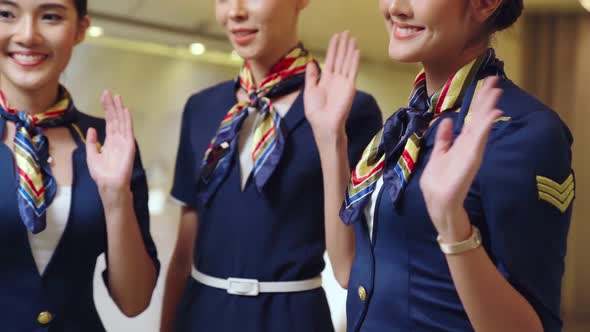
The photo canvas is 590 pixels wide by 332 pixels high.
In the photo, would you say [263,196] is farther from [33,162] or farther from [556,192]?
[556,192]

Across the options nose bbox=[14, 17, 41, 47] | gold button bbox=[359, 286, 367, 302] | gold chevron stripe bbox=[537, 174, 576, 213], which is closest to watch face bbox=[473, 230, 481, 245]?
gold chevron stripe bbox=[537, 174, 576, 213]

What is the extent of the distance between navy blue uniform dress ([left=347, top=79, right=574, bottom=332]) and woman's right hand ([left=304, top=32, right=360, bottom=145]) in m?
0.25

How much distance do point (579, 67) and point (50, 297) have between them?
3819 mm

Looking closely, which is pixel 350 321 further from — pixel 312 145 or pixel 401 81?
pixel 401 81

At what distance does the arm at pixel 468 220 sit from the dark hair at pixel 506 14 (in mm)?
211

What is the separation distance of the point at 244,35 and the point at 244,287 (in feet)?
1.81

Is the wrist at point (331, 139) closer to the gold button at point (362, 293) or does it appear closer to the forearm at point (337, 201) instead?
the forearm at point (337, 201)

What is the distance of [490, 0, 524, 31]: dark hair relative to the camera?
1207 millimetres

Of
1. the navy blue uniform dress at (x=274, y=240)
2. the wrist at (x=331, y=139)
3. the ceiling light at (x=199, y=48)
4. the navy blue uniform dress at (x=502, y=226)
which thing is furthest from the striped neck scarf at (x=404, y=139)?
the ceiling light at (x=199, y=48)

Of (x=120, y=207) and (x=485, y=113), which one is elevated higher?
(x=485, y=113)

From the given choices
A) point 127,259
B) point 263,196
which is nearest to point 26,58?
point 127,259

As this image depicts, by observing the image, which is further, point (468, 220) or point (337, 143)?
point (337, 143)

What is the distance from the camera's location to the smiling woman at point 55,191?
1456mm

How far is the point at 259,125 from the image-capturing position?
1684 mm
